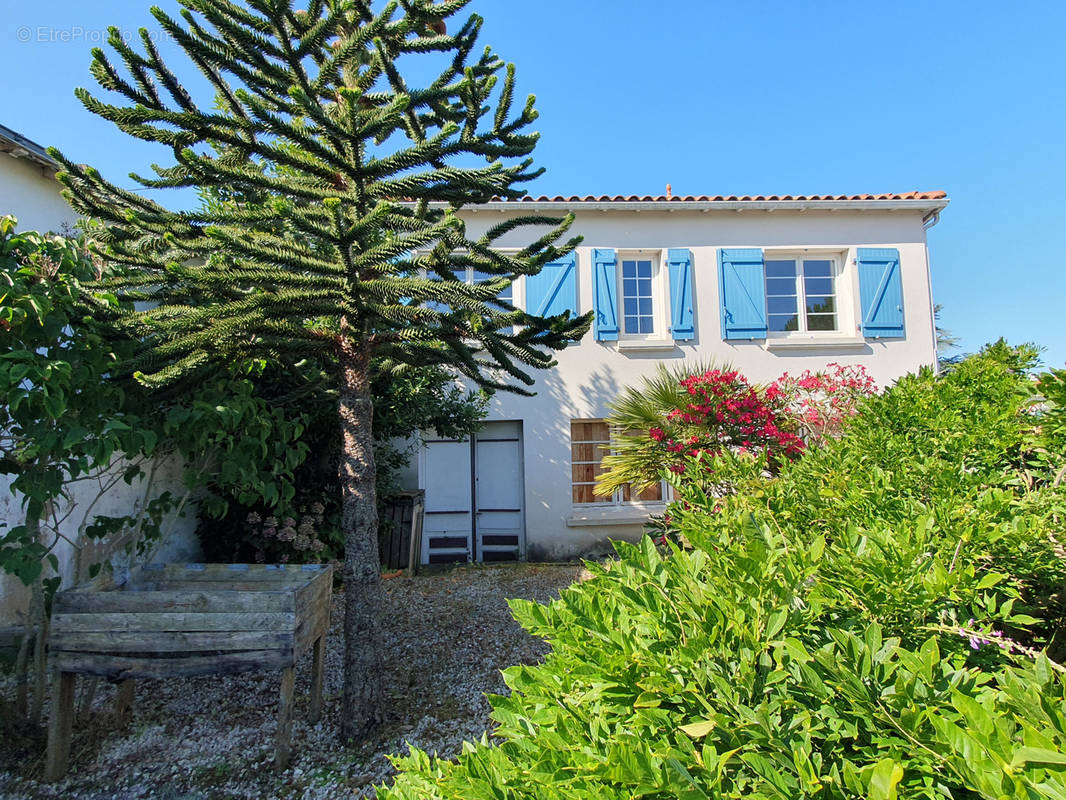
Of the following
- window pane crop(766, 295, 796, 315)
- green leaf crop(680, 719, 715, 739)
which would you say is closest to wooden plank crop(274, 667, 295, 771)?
green leaf crop(680, 719, 715, 739)

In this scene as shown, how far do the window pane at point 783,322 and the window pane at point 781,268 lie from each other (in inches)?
28.8

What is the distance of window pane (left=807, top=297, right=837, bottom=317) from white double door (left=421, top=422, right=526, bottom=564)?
5.34 m

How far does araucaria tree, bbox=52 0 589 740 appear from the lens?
327 centimetres

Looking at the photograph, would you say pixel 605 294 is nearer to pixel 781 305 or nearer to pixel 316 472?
pixel 781 305

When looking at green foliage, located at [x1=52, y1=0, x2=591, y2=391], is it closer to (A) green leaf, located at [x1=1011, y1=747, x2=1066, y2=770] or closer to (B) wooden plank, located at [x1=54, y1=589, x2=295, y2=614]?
(B) wooden plank, located at [x1=54, y1=589, x2=295, y2=614]

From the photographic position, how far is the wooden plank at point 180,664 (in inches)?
130

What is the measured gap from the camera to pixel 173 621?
3326 mm

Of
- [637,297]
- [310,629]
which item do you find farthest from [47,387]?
[637,297]

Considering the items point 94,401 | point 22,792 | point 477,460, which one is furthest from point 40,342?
point 477,460

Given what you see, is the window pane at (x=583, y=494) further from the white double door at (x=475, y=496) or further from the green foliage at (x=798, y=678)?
the green foliage at (x=798, y=678)

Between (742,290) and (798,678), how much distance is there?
9204 mm

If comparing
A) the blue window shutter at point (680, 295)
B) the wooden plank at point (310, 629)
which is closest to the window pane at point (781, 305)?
the blue window shutter at point (680, 295)

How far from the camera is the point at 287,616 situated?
11.2ft

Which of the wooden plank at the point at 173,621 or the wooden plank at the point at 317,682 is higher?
the wooden plank at the point at 173,621
